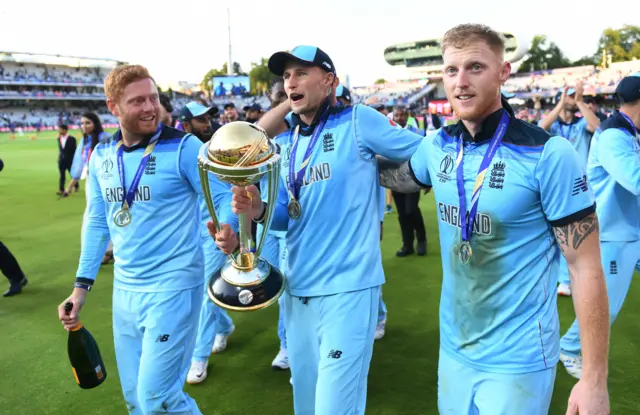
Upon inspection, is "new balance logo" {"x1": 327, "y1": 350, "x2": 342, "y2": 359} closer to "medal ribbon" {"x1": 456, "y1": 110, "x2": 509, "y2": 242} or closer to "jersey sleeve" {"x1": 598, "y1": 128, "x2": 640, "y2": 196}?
"medal ribbon" {"x1": 456, "y1": 110, "x2": 509, "y2": 242}

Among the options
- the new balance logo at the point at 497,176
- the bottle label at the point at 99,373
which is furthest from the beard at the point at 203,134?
the new balance logo at the point at 497,176

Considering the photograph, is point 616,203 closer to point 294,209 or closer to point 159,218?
point 294,209

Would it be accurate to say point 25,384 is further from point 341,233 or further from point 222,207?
point 341,233

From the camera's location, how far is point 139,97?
2805 millimetres

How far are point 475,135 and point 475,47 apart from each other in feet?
1.11

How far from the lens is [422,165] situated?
2.33 metres

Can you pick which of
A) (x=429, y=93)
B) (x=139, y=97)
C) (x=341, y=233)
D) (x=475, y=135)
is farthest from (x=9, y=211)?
(x=429, y=93)

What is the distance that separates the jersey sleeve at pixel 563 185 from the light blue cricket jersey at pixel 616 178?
69.0 inches

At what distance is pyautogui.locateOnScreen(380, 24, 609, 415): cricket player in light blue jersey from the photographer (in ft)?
5.68

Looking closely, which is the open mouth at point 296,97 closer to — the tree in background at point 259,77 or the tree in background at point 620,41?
the tree in background at point 620,41

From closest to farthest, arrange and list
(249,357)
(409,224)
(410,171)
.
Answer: (410,171), (249,357), (409,224)

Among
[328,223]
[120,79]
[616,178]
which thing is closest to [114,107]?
[120,79]

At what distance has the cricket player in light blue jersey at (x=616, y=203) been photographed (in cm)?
330

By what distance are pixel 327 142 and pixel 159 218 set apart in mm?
1068
